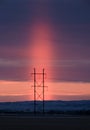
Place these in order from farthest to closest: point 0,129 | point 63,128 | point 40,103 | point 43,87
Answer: point 40,103
point 43,87
point 63,128
point 0,129

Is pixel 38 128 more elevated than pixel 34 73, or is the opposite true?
pixel 34 73

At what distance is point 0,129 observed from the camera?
1897 inches

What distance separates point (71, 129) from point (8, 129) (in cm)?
451

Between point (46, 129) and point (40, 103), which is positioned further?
point (40, 103)

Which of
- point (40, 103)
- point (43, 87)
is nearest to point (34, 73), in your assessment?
point (43, 87)

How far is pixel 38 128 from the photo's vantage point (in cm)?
5159

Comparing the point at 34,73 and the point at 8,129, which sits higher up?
the point at 34,73

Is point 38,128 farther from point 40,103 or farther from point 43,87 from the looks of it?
point 40,103

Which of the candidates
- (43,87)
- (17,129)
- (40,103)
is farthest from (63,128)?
(40,103)

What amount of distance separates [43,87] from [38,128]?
4668 cm

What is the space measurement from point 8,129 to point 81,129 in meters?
5.07

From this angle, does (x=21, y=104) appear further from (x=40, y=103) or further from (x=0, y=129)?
(x=0, y=129)

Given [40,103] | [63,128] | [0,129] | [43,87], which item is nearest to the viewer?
[0,129]

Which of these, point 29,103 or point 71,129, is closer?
point 71,129
